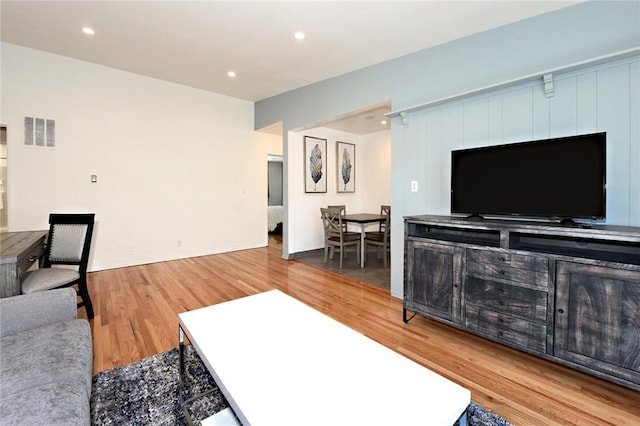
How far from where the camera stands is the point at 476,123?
106 inches

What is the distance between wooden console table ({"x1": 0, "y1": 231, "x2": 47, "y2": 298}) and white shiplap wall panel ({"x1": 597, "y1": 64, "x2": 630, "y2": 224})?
4.18 metres

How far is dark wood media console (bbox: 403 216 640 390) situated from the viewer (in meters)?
1.62

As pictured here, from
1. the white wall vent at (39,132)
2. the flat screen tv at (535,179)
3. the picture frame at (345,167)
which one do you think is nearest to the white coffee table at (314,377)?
the flat screen tv at (535,179)

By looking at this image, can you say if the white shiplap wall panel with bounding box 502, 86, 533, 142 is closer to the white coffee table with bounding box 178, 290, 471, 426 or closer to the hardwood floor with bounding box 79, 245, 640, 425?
the hardwood floor with bounding box 79, 245, 640, 425

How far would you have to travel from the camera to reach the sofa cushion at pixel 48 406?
0.93 metres

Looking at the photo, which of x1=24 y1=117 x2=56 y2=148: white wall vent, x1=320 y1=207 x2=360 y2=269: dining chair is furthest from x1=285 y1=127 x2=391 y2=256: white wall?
x1=24 y1=117 x2=56 y2=148: white wall vent

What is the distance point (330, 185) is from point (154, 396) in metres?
4.82

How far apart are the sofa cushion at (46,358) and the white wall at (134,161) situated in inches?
127

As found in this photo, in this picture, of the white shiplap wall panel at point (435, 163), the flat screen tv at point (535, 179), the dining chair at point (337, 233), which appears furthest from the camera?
the dining chair at point (337, 233)

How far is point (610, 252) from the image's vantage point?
1869mm

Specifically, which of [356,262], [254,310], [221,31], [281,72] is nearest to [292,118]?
[281,72]

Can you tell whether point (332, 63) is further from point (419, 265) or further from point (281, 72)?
point (419, 265)

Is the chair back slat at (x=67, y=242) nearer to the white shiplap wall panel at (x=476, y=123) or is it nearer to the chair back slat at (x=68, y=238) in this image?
the chair back slat at (x=68, y=238)

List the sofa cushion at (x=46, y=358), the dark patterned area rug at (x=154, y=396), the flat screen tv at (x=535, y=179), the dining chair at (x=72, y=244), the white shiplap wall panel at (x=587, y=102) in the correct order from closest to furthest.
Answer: the sofa cushion at (x=46, y=358), the dark patterned area rug at (x=154, y=396), the flat screen tv at (x=535, y=179), the white shiplap wall panel at (x=587, y=102), the dining chair at (x=72, y=244)
